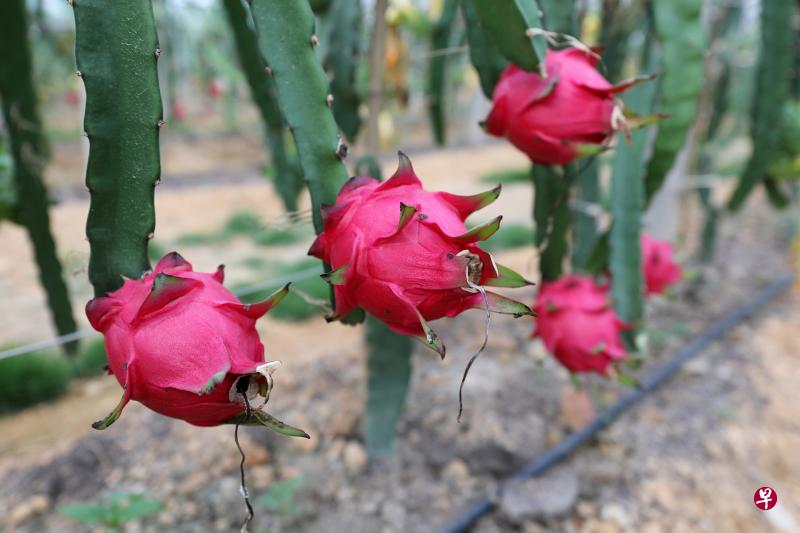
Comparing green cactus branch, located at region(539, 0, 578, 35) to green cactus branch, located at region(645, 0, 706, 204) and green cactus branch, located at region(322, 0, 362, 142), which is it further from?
green cactus branch, located at region(322, 0, 362, 142)

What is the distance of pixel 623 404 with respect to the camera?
147 cm

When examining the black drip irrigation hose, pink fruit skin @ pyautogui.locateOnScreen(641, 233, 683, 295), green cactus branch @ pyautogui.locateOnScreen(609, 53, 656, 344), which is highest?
green cactus branch @ pyautogui.locateOnScreen(609, 53, 656, 344)

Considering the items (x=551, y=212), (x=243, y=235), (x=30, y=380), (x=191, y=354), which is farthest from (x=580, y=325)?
(x=243, y=235)

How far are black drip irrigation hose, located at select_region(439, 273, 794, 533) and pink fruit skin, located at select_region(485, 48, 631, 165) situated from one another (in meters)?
0.44

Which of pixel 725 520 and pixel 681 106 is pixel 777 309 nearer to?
pixel 725 520

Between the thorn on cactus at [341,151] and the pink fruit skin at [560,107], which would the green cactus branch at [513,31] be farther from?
the thorn on cactus at [341,151]

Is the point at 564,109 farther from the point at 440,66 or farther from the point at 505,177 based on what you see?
the point at 505,177

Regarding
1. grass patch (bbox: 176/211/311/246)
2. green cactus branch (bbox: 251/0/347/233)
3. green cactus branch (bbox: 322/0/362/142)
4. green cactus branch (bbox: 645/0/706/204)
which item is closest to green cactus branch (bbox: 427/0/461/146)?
green cactus branch (bbox: 322/0/362/142)

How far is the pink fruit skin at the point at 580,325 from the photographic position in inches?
35.6

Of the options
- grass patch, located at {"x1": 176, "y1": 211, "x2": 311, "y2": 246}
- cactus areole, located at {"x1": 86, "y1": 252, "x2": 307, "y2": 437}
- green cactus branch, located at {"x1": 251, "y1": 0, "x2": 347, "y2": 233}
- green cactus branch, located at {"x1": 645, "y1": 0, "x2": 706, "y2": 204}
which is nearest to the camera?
cactus areole, located at {"x1": 86, "y1": 252, "x2": 307, "y2": 437}

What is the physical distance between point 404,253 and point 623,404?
3.98 feet

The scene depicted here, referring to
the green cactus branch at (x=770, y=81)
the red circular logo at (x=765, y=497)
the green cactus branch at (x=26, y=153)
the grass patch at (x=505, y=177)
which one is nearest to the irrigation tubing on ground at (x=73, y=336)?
the green cactus branch at (x=26, y=153)

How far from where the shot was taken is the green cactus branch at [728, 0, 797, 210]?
1282 mm

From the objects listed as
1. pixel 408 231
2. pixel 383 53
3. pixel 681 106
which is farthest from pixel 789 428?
pixel 408 231
